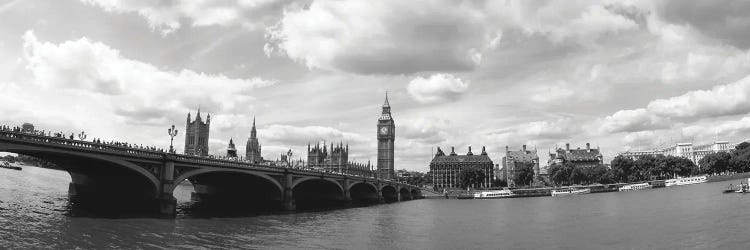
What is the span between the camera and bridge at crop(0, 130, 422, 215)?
36.7 metres

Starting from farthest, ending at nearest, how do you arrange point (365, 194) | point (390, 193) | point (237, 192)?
point (390, 193)
point (365, 194)
point (237, 192)

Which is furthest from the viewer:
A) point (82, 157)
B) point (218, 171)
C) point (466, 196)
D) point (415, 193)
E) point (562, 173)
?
point (562, 173)

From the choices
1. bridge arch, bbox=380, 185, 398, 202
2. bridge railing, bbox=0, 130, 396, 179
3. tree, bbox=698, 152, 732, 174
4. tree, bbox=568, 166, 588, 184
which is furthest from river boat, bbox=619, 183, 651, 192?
bridge railing, bbox=0, 130, 396, 179

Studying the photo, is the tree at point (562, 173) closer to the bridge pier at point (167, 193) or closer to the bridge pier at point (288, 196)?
the bridge pier at point (288, 196)

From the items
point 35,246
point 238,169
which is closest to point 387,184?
point 238,169

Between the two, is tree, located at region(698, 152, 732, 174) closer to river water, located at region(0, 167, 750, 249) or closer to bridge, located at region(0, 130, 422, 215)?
river water, located at region(0, 167, 750, 249)

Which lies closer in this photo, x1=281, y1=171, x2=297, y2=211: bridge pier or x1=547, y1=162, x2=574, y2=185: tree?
x1=281, y1=171, x2=297, y2=211: bridge pier

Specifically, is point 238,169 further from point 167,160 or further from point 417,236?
point 417,236

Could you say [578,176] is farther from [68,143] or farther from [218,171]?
[68,143]

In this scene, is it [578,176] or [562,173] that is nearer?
[578,176]

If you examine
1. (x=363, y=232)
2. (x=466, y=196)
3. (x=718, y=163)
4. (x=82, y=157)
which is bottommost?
(x=363, y=232)

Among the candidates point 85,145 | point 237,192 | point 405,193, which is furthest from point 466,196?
point 85,145

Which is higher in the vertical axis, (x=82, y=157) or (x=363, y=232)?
(x=82, y=157)

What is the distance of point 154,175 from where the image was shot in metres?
44.4
